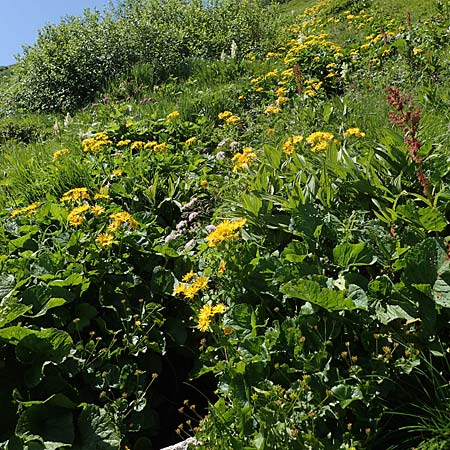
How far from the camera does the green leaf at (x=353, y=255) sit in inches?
90.7

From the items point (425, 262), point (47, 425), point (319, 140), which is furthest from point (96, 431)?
point (319, 140)

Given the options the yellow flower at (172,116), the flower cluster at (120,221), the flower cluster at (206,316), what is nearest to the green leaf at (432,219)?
the flower cluster at (206,316)

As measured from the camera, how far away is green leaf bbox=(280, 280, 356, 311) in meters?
2.04

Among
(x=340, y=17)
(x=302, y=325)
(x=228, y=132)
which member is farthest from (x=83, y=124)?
(x=340, y=17)

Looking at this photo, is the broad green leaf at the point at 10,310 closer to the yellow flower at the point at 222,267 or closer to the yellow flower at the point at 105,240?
the yellow flower at the point at 105,240

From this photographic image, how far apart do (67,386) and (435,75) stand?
5.01 metres

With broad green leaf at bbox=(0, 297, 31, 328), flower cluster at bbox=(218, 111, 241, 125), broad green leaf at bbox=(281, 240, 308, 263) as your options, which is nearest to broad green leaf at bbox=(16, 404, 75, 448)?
broad green leaf at bbox=(0, 297, 31, 328)

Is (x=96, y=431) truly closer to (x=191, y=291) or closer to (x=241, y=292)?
(x=191, y=291)

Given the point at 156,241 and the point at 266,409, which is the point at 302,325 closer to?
the point at 266,409

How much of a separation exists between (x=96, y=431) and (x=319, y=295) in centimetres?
112

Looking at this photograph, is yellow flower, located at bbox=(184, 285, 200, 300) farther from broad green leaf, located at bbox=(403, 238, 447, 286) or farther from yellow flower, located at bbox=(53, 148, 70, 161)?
yellow flower, located at bbox=(53, 148, 70, 161)

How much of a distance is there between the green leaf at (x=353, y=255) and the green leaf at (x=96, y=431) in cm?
125

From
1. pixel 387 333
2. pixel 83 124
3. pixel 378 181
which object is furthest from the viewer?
pixel 83 124

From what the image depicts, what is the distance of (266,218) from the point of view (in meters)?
2.95
